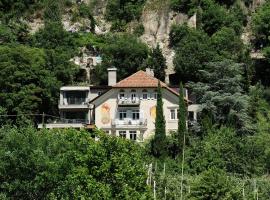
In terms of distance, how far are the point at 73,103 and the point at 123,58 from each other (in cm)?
759

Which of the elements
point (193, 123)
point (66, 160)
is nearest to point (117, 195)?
point (66, 160)

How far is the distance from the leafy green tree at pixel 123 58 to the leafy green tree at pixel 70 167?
95.1 ft

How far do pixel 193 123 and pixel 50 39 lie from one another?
20.3 metres

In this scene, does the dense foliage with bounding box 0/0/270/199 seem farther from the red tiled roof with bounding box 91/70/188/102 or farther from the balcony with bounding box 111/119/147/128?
the balcony with bounding box 111/119/147/128

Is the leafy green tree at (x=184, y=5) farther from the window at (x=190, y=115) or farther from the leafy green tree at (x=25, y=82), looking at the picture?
the leafy green tree at (x=25, y=82)

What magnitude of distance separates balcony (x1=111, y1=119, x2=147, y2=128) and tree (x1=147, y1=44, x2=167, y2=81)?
9.34 m

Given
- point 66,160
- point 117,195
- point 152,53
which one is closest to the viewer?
point 117,195

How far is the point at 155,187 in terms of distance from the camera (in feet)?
155

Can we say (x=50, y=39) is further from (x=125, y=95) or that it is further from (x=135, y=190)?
(x=135, y=190)

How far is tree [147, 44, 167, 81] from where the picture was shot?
246 ft

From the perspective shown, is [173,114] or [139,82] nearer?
[173,114]

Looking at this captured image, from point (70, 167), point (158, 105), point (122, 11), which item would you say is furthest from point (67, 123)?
point (70, 167)

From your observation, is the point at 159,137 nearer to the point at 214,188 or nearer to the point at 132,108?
the point at 132,108

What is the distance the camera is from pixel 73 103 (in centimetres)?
7038
